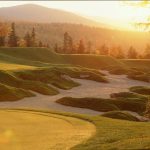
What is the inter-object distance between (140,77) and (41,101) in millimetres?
43607

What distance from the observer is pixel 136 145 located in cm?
1612

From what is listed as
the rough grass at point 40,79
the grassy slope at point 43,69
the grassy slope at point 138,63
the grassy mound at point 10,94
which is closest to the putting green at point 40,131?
the grassy mound at point 10,94

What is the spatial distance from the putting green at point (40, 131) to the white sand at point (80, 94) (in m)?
19.5

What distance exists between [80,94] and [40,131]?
41405 mm

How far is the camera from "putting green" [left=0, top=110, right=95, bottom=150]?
16328mm

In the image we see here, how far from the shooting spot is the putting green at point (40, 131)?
53.6 feet

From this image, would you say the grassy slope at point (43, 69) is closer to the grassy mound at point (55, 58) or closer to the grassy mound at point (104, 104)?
the grassy mound at point (55, 58)

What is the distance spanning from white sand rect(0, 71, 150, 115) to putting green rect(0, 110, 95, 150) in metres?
19.5

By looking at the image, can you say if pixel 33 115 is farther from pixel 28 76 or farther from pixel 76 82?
pixel 76 82

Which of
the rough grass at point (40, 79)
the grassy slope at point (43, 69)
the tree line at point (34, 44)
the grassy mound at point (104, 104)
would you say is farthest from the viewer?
Answer: the tree line at point (34, 44)

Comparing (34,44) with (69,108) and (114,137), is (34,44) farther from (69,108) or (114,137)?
(114,137)

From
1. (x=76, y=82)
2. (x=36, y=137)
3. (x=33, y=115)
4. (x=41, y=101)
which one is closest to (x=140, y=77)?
(x=76, y=82)

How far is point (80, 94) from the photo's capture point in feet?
199

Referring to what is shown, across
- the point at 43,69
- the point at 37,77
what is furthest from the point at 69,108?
the point at 43,69
